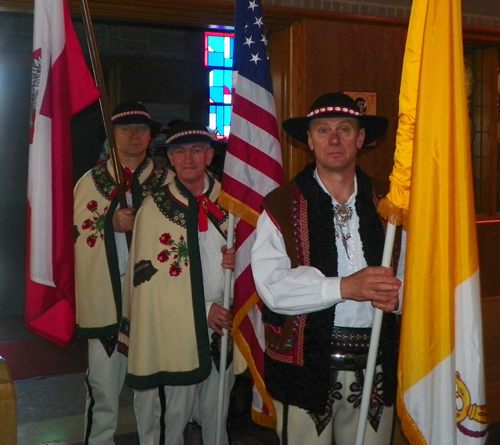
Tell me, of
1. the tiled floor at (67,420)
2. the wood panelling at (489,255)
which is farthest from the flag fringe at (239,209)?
the wood panelling at (489,255)

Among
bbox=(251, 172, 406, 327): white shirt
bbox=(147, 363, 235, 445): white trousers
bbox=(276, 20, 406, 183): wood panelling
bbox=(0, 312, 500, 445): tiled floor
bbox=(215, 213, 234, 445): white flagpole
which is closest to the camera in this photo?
bbox=(251, 172, 406, 327): white shirt

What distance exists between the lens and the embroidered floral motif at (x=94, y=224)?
13.2 ft

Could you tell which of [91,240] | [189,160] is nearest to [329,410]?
[189,160]

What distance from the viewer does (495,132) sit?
584 cm

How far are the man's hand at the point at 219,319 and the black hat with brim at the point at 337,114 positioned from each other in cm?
108

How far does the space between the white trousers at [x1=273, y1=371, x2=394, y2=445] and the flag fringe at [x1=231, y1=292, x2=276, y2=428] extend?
0.36m

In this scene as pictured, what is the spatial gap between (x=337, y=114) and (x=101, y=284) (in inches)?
75.7

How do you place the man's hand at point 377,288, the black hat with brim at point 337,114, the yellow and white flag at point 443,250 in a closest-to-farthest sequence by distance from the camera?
the yellow and white flag at point 443,250
the man's hand at point 377,288
the black hat with brim at point 337,114

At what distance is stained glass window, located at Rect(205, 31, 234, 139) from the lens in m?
7.02

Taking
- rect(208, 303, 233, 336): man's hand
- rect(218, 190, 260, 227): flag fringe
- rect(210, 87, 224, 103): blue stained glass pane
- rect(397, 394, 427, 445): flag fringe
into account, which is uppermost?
rect(210, 87, 224, 103): blue stained glass pane

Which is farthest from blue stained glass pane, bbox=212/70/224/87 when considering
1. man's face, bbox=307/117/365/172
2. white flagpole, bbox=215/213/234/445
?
man's face, bbox=307/117/365/172

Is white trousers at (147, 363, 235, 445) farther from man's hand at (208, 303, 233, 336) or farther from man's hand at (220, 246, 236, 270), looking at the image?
man's hand at (220, 246, 236, 270)

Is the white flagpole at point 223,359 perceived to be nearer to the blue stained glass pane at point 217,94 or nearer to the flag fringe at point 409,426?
the flag fringe at point 409,426

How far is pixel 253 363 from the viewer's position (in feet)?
10.8
